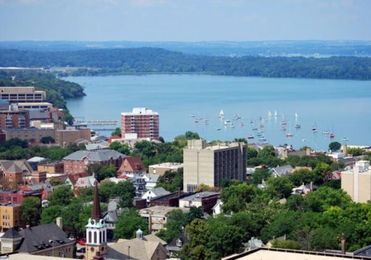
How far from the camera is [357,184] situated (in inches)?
1227

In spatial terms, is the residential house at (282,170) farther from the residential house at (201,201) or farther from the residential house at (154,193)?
the residential house at (201,201)

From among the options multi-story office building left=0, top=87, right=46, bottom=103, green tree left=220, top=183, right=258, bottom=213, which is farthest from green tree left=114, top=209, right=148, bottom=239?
multi-story office building left=0, top=87, right=46, bottom=103

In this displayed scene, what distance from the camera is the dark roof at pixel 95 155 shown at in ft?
131

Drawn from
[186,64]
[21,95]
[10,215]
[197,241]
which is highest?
[197,241]

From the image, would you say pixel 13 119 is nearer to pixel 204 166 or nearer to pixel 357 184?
pixel 204 166

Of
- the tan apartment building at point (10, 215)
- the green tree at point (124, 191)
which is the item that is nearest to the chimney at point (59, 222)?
the tan apartment building at point (10, 215)

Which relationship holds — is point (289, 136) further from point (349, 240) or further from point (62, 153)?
point (349, 240)

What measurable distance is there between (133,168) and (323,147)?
16.0 m

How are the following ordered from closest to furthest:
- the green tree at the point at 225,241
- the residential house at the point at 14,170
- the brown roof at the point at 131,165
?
the green tree at the point at 225,241, the residential house at the point at 14,170, the brown roof at the point at 131,165

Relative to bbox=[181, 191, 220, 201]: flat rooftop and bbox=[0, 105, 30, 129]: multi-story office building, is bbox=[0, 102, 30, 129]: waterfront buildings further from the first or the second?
bbox=[181, 191, 220, 201]: flat rooftop

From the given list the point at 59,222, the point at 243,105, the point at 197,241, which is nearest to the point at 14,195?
the point at 59,222

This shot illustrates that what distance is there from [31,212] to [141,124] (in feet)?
80.8

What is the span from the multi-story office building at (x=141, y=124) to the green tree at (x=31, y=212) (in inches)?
919

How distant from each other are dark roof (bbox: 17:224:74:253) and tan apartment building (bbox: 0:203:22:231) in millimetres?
4890
